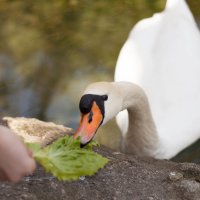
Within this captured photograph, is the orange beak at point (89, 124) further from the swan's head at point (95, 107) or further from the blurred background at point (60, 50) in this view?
the blurred background at point (60, 50)

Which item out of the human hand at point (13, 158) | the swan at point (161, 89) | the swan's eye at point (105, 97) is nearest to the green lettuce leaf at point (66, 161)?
the human hand at point (13, 158)

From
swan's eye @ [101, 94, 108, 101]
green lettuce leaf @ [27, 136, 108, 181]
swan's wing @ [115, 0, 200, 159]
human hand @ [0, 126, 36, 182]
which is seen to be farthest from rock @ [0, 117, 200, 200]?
swan's wing @ [115, 0, 200, 159]

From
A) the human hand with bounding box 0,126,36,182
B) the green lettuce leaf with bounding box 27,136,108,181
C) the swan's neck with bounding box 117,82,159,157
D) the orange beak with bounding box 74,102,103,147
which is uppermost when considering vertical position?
the human hand with bounding box 0,126,36,182

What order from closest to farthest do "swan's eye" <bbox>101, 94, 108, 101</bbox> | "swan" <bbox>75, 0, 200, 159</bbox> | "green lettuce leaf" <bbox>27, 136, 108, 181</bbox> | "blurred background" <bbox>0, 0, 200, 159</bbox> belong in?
"green lettuce leaf" <bbox>27, 136, 108, 181</bbox> → "swan's eye" <bbox>101, 94, 108, 101</bbox> → "swan" <bbox>75, 0, 200, 159</bbox> → "blurred background" <bbox>0, 0, 200, 159</bbox>

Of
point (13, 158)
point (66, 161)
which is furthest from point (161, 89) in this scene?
point (13, 158)

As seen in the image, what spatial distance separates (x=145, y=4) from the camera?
14.9 ft

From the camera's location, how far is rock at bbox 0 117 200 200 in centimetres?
192

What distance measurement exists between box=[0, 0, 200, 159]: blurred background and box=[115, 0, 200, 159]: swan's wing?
29 cm

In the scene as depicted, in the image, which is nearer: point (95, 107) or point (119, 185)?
point (119, 185)

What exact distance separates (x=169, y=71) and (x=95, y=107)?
1.10m

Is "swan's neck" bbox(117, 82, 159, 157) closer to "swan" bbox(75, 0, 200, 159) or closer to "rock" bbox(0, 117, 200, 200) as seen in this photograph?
"swan" bbox(75, 0, 200, 159)

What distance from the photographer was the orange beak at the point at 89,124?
224 centimetres

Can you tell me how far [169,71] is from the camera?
3426 mm

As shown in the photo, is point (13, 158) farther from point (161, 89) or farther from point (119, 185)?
point (161, 89)
